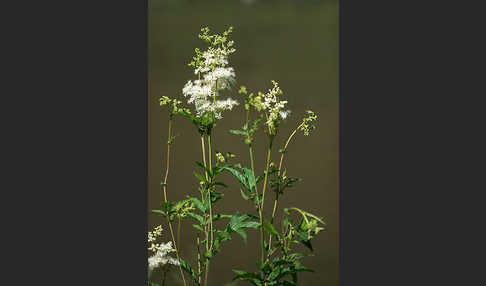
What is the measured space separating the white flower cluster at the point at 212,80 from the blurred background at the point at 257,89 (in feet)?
0.21

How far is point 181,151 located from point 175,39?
2.32ft

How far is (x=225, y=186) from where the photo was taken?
3.27 metres

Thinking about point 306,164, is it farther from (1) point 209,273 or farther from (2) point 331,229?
(1) point 209,273

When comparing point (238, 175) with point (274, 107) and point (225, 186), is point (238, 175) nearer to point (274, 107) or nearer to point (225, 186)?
point (225, 186)

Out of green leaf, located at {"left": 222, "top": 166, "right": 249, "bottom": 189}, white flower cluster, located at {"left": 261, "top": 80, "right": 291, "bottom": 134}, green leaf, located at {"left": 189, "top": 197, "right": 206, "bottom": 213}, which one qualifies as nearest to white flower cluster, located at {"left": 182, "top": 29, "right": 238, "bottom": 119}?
white flower cluster, located at {"left": 261, "top": 80, "right": 291, "bottom": 134}

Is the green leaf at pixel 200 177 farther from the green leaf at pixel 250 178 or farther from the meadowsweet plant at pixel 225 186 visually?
the green leaf at pixel 250 178

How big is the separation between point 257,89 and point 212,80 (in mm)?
284

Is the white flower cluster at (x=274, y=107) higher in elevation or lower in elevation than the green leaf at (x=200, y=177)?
higher

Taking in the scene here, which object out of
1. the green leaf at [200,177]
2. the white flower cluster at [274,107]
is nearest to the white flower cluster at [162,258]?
the green leaf at [200,177]

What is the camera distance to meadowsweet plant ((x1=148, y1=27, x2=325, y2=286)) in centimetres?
317

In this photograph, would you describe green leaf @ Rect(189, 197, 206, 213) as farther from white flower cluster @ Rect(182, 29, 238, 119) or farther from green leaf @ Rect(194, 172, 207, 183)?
white flower cluster @ Rect(182, 29, 238, 119)

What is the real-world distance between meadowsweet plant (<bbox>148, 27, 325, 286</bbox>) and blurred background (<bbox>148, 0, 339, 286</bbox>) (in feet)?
0.14

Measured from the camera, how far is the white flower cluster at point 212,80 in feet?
10.6

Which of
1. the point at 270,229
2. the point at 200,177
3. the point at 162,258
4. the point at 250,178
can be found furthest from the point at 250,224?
the point at 162,258
